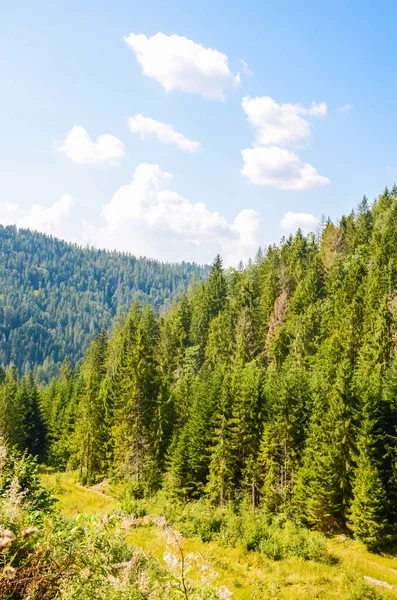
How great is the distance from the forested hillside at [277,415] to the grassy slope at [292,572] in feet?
7.84

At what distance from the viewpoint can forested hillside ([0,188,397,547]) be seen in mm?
35906

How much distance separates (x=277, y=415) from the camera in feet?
133

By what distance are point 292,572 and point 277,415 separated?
50.0ft

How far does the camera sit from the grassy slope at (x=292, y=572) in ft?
77.6

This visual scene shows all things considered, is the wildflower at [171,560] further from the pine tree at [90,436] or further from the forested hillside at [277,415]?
the pine tree at [90,436]

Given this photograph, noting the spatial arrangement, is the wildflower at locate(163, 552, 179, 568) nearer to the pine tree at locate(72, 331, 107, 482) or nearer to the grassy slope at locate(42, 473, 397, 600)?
the grassy slope at locate(42, 473, 397, 600)

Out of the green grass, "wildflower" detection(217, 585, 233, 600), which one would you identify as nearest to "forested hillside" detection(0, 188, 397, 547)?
the green grass

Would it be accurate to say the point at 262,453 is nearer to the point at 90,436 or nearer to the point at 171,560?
the point at 90,436

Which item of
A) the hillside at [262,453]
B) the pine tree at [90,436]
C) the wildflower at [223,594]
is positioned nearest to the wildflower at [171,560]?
the hillside at [262,453]

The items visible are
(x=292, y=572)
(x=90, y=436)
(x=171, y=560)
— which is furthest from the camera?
(x=90, y=436)

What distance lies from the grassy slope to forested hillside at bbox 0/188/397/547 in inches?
94.1

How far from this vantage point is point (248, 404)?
42938mm

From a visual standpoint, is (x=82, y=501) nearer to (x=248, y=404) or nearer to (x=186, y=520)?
(x=186, y=520)

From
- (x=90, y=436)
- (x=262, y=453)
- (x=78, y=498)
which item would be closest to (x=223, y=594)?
(x=262, y=453)
